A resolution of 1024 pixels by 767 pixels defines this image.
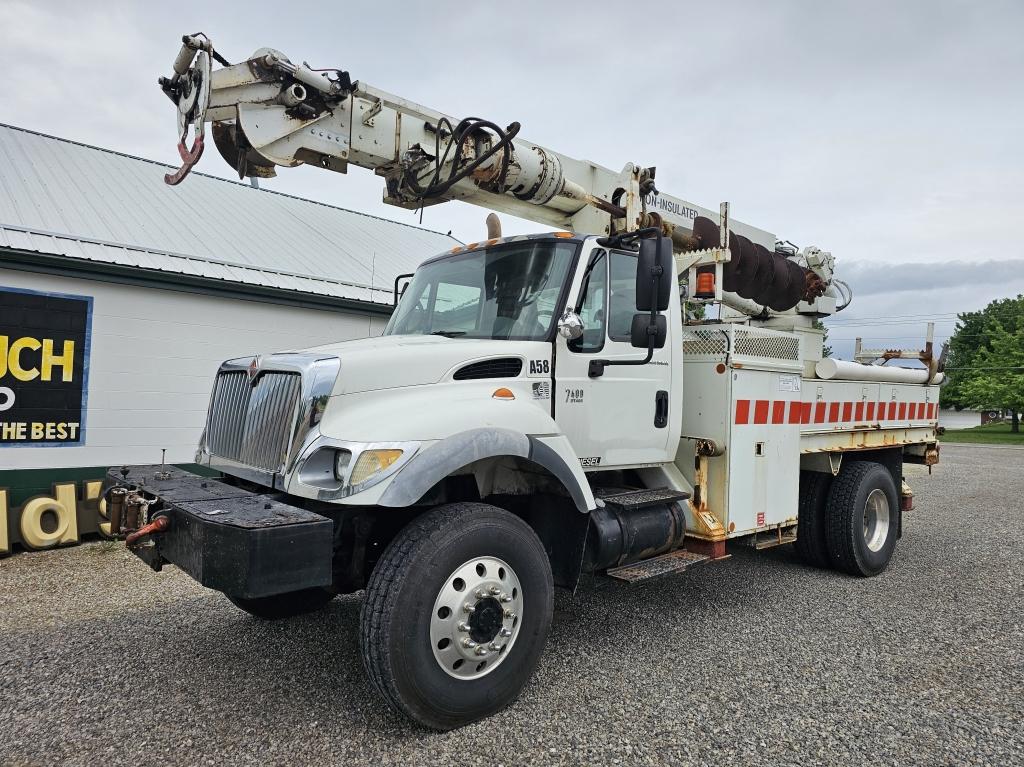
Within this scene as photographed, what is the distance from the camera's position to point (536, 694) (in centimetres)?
348

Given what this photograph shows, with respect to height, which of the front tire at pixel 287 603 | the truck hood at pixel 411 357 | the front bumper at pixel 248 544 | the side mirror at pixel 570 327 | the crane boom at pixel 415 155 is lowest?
the front tire at pixel 287 603

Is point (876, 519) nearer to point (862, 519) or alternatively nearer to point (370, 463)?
point (862, 519)

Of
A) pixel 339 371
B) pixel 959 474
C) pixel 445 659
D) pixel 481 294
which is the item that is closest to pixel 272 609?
pixel 445 659

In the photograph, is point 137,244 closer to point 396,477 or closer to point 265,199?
point 265,199

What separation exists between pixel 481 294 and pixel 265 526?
2.02m

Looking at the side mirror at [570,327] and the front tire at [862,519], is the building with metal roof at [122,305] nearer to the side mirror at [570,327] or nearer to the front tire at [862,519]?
the side mirror at [570,327]

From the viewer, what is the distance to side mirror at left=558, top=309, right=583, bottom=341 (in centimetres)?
375

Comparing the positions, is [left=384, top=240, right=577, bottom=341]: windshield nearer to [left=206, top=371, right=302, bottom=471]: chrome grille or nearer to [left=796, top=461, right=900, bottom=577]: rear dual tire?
[left=206, top=371, right=302, bottom=471]: chrome grille

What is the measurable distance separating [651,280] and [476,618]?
198 centimetres

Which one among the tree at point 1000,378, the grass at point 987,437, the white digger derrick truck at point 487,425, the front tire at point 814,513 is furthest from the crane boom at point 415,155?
the tree at point 1000,378

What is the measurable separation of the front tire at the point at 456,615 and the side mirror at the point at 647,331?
1275 mm

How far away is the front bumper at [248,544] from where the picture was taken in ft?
8.57

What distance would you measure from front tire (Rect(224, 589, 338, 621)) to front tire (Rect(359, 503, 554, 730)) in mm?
1409

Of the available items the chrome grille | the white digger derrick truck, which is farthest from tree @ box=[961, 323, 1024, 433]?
the chrome grille
